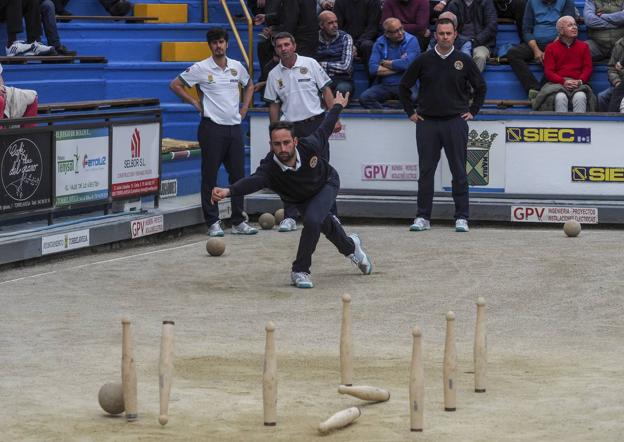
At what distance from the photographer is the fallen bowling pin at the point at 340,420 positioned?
8.62 m

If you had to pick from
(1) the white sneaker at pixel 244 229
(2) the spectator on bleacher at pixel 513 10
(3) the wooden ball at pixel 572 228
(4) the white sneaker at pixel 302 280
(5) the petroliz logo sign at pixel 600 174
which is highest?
(2) the spectator on bleacher at pixel 513 10

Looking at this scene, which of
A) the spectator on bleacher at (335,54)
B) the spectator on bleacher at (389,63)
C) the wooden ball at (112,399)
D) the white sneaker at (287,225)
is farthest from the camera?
the spectator on bleacher at (335,54)

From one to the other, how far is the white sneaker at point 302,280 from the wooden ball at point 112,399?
525 centimetres

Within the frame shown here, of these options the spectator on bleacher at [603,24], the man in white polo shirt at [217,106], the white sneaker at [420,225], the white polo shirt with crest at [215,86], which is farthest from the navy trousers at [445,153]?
the spectator on bleacher at [603,24]

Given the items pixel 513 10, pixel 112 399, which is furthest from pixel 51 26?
pixel 112 399

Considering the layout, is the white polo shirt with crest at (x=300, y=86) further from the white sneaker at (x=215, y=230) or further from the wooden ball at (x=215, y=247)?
the wooden ball at (x=215, y=247)

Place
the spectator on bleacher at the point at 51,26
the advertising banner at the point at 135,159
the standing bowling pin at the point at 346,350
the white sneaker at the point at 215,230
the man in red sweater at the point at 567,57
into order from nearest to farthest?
1. the standing bowling pin at the point at 346,350
2. the advertising banner at the point at 135,159
3. the white sneaker at the point at 215,230
4. the man in red sweater at the point at 567,57
5. the spectator on bleacher at the point at 51,26

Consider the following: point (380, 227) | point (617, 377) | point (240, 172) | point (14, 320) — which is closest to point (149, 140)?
point (240, 172)

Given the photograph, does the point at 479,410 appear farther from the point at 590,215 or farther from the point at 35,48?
the point at 35,48

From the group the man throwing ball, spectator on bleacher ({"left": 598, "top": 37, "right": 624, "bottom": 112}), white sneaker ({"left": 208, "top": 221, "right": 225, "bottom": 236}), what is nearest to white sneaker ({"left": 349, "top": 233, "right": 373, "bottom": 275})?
the man throwing ball

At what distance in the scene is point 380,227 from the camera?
1872cm

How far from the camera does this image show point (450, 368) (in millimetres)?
9148

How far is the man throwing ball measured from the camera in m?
13.8

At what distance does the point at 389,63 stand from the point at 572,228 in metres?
4.03
